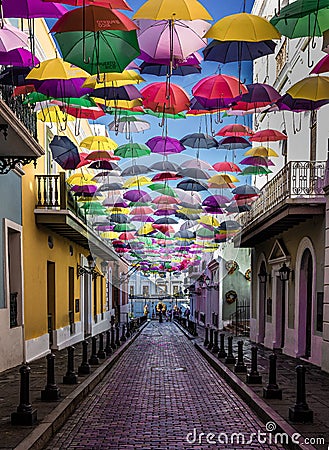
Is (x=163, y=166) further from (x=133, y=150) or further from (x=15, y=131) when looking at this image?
(x=15, y=131)

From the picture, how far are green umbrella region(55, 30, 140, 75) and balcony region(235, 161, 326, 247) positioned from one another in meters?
9.53

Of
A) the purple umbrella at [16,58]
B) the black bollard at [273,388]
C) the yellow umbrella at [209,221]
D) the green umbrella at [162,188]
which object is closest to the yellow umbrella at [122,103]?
the purple umbrella at [16,58]

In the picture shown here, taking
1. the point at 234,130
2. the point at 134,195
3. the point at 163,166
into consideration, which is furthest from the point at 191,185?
the point at 234,130

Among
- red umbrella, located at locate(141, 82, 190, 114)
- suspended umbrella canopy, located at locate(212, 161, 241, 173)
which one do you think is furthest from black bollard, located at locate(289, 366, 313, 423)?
suspended umbrella canopy, located at locate(212, 161, 241, 173)

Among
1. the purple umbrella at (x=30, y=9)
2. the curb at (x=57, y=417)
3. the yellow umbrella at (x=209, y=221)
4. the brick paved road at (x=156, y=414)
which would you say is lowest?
the brick paved road at (x=156, y=414)

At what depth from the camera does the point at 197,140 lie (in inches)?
568

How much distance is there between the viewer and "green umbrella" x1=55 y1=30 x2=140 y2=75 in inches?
337

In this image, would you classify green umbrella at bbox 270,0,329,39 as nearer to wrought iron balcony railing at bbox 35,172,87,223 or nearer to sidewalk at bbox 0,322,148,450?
sidewalk at bbox 0,322,148,450

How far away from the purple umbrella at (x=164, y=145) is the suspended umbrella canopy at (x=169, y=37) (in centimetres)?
577

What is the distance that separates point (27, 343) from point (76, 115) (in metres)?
7.99

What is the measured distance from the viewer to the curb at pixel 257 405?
845 cm

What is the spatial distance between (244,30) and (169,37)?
1.21 meters

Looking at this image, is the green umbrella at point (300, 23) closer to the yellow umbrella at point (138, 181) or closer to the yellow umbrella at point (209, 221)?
the yellow umbrella at point (138, 181)

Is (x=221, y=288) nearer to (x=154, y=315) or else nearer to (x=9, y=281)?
(x=9, y=281)
